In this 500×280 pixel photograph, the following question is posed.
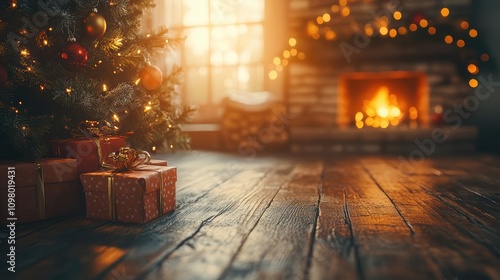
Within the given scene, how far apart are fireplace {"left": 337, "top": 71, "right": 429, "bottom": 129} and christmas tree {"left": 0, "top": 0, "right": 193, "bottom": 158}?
317cm

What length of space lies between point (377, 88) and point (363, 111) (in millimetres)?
345

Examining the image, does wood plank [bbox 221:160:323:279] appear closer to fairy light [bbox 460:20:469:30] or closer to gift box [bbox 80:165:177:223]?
gift box [bbox 80:165:177:223]

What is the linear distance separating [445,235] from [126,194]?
126 centimetres

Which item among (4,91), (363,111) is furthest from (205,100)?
(4,91)

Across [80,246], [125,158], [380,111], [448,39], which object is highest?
[448,39]

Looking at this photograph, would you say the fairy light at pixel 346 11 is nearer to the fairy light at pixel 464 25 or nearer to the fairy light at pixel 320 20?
the fairy light at pixel 320 20

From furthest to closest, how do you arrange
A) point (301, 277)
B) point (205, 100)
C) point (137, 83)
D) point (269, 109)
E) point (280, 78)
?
1. point (205, 100)
2. point (280, 78)
3. point (269, 109)
4. point (137, 83)
5. point (301, 277)

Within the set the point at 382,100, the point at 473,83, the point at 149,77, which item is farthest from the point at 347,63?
the point at 149,77

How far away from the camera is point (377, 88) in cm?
497

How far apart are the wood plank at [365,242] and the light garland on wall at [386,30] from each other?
2909 millimetres

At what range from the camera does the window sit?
546cm

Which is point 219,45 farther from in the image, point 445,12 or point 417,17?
point 445,12

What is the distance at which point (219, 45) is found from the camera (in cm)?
561

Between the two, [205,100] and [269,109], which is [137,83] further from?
[205,100]
